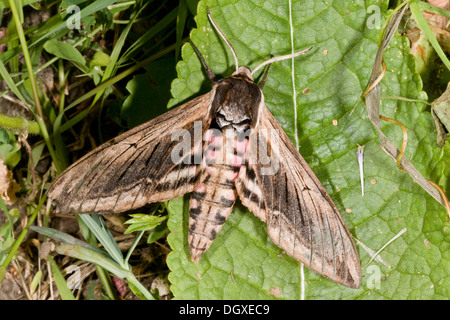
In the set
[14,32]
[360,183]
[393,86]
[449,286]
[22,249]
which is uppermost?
[14,32]

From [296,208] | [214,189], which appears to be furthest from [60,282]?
[296,208]

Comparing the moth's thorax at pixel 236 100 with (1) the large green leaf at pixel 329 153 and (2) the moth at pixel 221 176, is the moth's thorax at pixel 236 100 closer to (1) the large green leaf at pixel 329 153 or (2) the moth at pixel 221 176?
(2) the moth at pixel 221 176

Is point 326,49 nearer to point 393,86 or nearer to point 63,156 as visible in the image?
point 393,86

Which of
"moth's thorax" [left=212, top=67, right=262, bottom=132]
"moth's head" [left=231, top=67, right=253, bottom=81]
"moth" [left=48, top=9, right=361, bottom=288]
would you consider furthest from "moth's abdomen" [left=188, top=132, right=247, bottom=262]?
"moth's head" [left=231, top=67, right=253, bottom=81]

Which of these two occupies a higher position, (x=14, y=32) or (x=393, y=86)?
(x=14, y=32)

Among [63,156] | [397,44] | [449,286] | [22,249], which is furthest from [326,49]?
[22,249]
